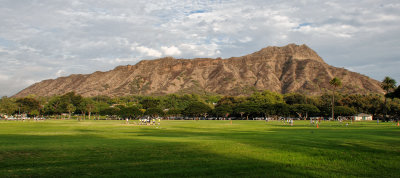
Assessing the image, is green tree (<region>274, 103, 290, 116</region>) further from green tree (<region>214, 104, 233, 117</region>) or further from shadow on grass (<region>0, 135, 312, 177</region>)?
shadow on grass (<region>0, 135, 312, 177</region>)

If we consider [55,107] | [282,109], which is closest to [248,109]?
[282,109]

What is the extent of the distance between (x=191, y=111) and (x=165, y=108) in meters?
48.3

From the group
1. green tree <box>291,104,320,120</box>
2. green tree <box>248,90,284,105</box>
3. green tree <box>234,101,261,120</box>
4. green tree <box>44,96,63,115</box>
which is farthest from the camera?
green tree <box>248,90,284,105</box>

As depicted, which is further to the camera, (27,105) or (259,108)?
(27,105)

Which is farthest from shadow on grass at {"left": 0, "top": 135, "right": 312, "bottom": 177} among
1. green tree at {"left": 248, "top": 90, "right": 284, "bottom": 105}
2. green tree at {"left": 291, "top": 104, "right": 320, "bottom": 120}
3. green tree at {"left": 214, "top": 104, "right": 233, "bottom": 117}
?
green tree at {"left": 248, "top": 90, "right": 284, "bottom": 105}

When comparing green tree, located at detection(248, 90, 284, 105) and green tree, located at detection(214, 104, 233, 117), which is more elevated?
green tree, located at detection(248, 90, 284, 105)

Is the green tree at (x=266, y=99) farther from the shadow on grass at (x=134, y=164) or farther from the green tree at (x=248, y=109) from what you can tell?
the shadow on grass at (x=134, y=164)

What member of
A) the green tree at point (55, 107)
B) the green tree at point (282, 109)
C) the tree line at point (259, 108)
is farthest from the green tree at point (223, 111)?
the green tree at point (55, 107)

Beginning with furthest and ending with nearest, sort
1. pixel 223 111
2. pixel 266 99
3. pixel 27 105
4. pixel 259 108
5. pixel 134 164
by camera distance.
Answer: pixel 266 99, pixel 27 105, pixel 223 111, pixel 259 108, pixel 134 164

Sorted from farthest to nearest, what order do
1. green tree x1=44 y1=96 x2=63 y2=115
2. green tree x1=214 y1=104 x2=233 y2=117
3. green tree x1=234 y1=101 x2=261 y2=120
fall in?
green tree x1=44 y1=96 x2=63 y2=115, green tree x1=214 y1=104 x2=233 y2=117, green tree x1=234 y1=101 x2=261 y2=120

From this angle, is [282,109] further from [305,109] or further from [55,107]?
[55,107]

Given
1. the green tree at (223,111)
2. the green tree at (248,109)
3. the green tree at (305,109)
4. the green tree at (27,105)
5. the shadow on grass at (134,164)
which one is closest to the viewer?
the shadow on grass at (134,164)

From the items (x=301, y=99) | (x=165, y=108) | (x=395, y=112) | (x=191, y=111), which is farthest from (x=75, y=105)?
(x=395, y=112)

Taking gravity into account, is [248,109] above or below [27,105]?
below
